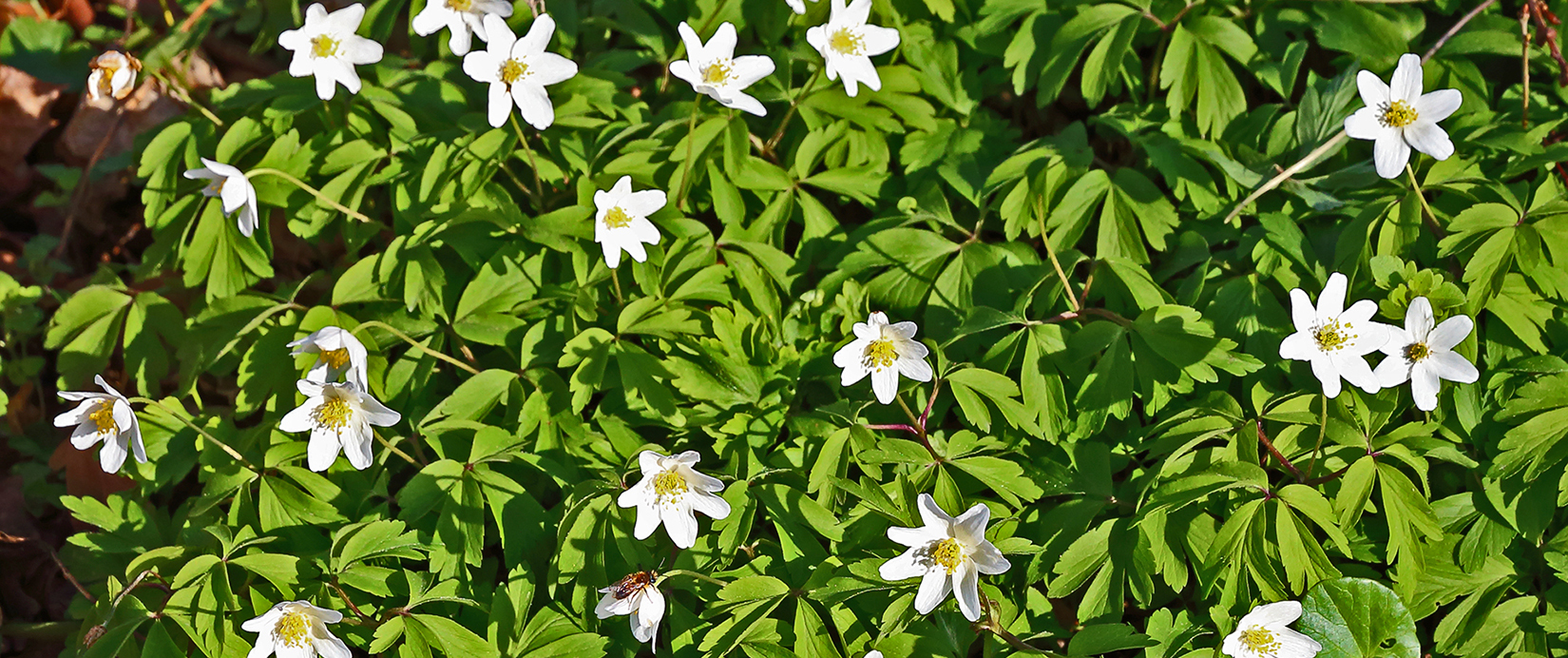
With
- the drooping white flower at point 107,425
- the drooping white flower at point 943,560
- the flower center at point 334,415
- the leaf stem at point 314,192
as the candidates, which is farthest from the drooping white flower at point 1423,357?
the drooping white flower at point 107,425

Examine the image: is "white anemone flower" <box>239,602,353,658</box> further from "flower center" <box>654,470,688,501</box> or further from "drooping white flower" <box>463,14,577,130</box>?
"drooping white flower" <box>463,14,577,130</box>

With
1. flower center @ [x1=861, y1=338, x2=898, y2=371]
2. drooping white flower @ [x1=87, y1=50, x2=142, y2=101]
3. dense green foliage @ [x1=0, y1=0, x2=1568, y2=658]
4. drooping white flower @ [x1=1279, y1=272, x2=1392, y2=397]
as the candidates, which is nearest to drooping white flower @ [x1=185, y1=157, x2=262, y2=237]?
dense green foliage @ [x1=0, y1=0, x2=1568, y2=658]

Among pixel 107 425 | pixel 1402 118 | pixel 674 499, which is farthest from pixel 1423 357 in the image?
pixel 107 425

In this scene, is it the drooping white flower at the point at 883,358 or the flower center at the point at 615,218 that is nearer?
the drooping white flower at the point at 883,358

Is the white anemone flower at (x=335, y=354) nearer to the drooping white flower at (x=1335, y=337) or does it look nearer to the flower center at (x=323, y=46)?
the flower center at (x=323, y=46)

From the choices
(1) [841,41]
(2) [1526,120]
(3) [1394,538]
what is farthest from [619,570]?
(2) [1526,120]

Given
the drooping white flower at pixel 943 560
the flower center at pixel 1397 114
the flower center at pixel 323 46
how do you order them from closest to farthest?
the drooping white flower at pixel 943 560 → the flower center at pixel 1397 114 → the flower center at pixel 323 46
